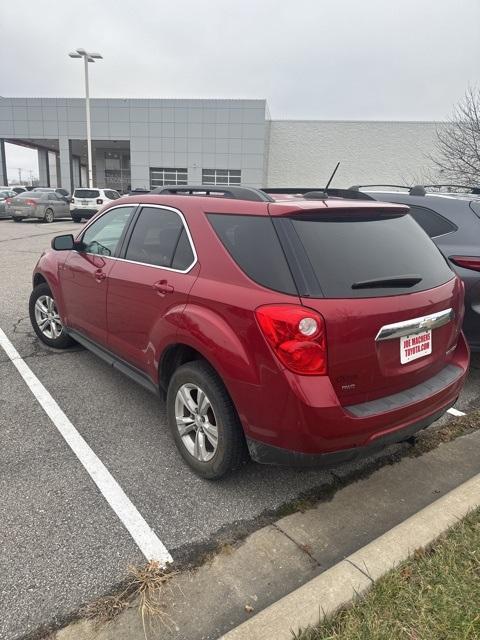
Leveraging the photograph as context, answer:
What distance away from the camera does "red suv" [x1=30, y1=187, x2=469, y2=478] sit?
7.29ft

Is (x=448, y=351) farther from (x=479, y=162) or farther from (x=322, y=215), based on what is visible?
(x=479, y=162)

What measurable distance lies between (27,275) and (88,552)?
8010 mm

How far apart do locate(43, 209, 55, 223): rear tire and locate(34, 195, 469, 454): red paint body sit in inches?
842

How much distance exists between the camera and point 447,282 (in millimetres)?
2816

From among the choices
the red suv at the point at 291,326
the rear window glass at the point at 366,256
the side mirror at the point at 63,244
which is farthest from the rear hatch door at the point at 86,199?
the rear window glass at the point at 366,256

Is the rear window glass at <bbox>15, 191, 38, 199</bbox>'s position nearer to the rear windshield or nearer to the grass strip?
the rear windshield

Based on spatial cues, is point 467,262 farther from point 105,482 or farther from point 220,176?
point 220,176

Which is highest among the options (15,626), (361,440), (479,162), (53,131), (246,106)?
(246,106)

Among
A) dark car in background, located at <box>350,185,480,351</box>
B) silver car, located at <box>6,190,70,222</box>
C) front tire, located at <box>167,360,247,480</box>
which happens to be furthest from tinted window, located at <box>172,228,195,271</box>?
silver car, located at <box>6,190,70,222</box>

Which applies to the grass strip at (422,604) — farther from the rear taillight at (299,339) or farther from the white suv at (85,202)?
the white suv at (85,202)

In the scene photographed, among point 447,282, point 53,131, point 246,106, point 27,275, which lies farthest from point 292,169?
point 447,282

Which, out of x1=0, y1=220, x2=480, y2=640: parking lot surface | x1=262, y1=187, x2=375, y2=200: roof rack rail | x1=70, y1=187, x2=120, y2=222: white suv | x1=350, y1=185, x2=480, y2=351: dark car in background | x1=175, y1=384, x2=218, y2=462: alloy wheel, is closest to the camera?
x1=0, y1=220, x2=480, y2=640: parking lot surface

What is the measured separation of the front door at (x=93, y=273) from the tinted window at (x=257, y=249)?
1349 millimetres

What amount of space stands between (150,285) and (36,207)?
21.1m
